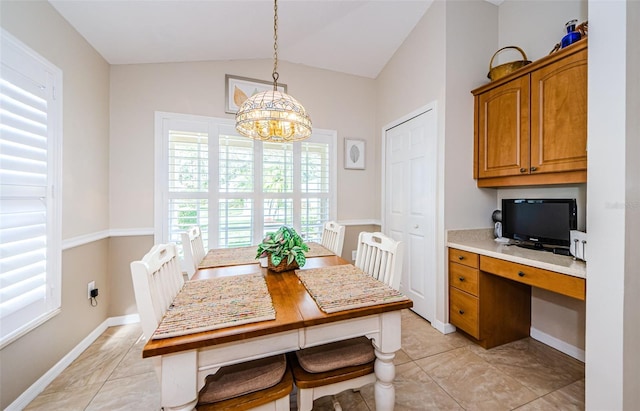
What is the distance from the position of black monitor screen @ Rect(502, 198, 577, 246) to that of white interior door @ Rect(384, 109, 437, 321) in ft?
2.03

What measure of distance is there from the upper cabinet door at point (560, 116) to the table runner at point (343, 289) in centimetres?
156

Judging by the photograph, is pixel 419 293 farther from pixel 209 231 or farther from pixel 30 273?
pixel 30 273

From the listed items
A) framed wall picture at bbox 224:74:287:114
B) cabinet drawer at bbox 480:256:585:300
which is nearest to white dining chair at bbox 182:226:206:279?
framed wall picture at bbox 224:74:287:114

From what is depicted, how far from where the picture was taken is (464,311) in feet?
6.85

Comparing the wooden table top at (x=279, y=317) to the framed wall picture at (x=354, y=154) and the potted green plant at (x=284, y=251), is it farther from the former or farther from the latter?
the framed wall picture at (x=354, y=154)

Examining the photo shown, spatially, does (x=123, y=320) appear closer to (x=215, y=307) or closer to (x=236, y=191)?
(x=236, y=191)

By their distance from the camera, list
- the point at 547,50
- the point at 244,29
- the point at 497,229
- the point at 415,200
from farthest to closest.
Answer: the point at 415,200 → the point at 497,229 → the point at 244,29 → the point at 547,50

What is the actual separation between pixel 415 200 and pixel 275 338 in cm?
210

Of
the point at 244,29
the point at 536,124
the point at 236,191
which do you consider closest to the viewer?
the point at 536,124

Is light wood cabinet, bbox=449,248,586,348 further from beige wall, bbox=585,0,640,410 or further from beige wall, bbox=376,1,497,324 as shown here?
beige wall, bbox=585,0,640,410

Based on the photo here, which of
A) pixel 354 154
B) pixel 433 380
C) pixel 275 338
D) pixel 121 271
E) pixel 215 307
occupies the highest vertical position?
pixel 354 154

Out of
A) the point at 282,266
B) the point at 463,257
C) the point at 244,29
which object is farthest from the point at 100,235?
the point at 463,257

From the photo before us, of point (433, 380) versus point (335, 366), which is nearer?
point (335, 366)

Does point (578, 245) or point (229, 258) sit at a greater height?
point (578, 245)
